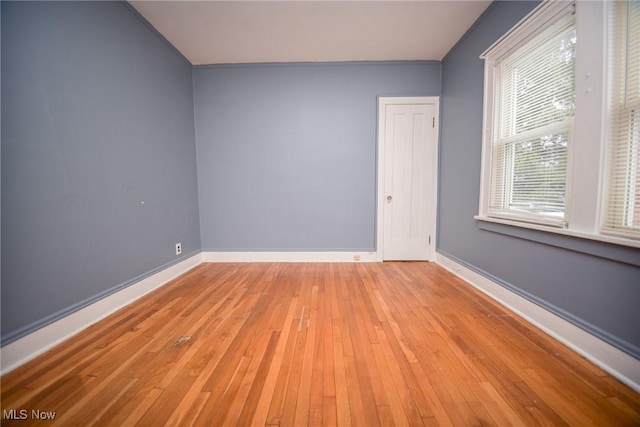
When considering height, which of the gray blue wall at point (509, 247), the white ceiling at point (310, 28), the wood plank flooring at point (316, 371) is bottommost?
the wood plank flooring at point (316, 371)

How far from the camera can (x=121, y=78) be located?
202 cm

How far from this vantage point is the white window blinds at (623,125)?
117 centimetres

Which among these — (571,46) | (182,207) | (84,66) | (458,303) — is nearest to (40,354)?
(182,207)

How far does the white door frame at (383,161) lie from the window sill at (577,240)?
1.16 metres

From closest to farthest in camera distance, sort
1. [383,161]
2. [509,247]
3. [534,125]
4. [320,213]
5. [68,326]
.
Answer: [68,326]
[534,125]
[509,247]
[383,161]
[320,213]

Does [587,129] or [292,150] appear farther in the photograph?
[292,150]

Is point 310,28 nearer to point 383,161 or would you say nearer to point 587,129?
point 383,161

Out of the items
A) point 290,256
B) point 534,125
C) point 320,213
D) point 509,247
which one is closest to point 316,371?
point 509,247

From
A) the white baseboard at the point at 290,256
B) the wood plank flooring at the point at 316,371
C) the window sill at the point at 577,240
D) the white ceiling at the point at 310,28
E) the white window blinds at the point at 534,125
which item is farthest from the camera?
the white baseboard at the point at 290,256

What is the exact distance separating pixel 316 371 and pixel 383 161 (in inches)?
108

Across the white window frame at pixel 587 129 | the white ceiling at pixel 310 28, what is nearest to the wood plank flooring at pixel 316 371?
the white window frame at pixel 587 129

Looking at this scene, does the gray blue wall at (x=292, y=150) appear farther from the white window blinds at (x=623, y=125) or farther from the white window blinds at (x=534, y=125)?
the white window blinds at (x=623, y=125)

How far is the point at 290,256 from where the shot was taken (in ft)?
10.9

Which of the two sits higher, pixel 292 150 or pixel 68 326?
pixel 292 150
